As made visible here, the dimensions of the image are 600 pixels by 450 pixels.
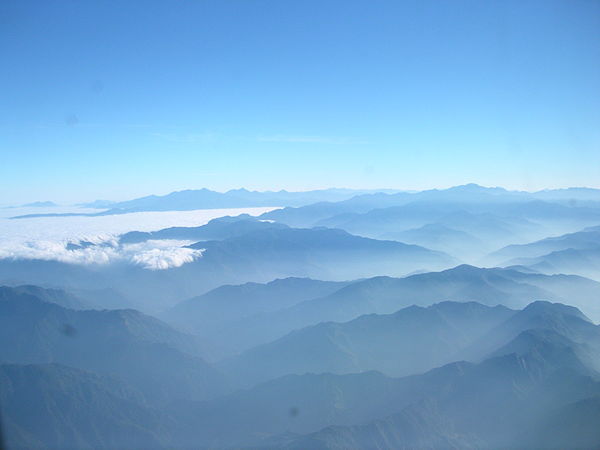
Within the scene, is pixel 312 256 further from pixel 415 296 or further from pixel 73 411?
pixel 73 411

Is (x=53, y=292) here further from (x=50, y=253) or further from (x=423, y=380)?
(x=423, y=380)

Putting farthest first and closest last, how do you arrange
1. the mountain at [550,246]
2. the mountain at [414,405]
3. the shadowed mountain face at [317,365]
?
the mountain at [550,246] → the shadowed mountain face at [317,365] → the mountain at [414,405]

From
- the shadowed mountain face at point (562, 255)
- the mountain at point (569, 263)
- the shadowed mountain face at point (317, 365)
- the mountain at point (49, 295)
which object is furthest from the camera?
the shadowed mountain face at point (562, 255)

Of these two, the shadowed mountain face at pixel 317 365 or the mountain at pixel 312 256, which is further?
the mountain at pixel 312 256

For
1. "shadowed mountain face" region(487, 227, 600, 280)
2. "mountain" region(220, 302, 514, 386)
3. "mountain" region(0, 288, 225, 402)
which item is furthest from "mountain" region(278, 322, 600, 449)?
"shadowed mountain face" region(487, 227, 600, 280)

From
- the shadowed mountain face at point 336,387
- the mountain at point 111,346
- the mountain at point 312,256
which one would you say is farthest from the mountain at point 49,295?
the mountain at point 312,256

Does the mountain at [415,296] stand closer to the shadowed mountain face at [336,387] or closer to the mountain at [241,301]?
the mountain at [241,301]
